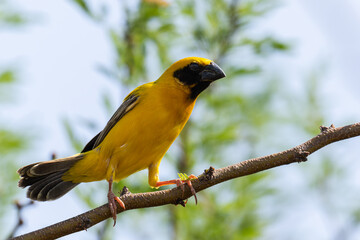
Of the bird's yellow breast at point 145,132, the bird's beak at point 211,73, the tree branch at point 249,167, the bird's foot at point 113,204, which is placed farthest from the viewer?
the bird's beak at point 211,73

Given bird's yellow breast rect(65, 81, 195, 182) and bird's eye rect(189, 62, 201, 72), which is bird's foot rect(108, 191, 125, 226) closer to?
bird's yellow breast rect(65, 81, 195, 182)

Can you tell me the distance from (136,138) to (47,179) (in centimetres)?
115

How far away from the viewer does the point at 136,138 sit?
4.94 meters

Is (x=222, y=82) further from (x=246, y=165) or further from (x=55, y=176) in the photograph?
A: (x=246, y=165)

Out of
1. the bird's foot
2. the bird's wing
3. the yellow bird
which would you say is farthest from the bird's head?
the bird's foot

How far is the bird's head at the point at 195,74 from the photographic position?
5281 millimetres

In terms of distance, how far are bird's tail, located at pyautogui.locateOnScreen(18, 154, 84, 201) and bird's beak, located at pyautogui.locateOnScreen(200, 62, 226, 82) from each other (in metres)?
1.39

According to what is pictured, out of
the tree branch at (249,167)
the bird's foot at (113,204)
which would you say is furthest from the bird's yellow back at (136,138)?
the tree branch at (249,167)

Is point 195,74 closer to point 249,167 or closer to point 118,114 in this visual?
point 118,114

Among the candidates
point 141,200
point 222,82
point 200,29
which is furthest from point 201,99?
point 141,200

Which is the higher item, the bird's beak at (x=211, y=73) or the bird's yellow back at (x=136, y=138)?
the bird's beak at (x=211, y=73)

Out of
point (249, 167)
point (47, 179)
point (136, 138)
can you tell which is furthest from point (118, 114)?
point (249, 167)

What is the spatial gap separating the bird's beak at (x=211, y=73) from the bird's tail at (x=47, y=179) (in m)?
1.39

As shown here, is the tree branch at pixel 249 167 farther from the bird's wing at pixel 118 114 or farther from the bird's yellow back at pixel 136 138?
the bird's wing at pixel 118 114
